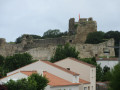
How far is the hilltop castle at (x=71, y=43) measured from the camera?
70.7 metres

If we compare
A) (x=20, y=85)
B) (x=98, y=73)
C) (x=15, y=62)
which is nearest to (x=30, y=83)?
(x=20, y=85)

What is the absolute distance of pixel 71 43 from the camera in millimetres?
74188

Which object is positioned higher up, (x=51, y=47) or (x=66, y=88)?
(x=51, y=47)

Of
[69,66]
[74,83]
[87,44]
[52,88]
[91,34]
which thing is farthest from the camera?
[91,34]

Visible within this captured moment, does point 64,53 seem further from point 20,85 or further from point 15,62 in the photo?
point 20,85

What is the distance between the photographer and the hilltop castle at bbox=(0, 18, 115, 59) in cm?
7069

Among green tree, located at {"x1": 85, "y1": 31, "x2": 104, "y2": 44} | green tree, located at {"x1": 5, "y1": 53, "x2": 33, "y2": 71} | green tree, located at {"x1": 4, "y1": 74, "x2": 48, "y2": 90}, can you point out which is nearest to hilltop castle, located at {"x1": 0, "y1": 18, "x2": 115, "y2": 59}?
green tree, located at {"x1": 85, "y1": 31, "x2": 104, "y2": 44}

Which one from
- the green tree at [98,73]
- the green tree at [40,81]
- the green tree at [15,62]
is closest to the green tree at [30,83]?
the green tree at [40,81]

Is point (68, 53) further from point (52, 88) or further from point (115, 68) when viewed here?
point (115, 68)

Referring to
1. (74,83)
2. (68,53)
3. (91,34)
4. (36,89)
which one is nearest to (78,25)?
(91,34)

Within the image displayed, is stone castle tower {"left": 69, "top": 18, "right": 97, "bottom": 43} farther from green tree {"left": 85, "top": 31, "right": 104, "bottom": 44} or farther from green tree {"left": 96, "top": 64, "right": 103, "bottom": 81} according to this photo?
green tree {"left": 96, "top": 64, "right": 103, "bottom": 81}

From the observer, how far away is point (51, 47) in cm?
7138

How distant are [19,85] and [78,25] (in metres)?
44.3

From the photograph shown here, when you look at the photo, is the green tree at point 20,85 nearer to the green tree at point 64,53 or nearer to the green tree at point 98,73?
the green tree at point 98,73
